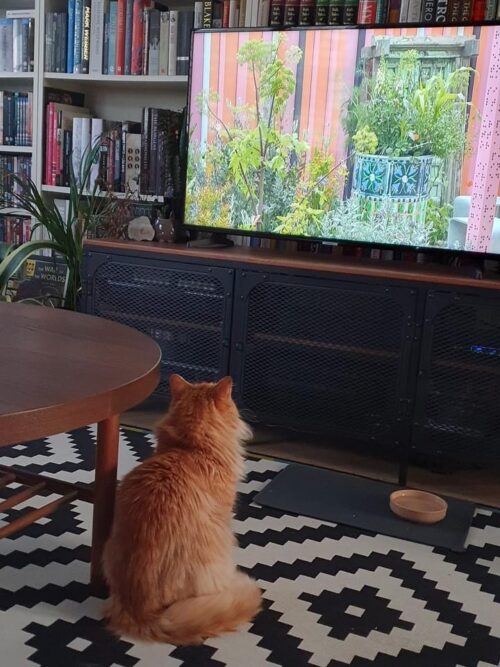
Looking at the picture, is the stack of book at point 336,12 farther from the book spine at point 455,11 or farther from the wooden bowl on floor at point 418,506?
the wooden bowl on floor at point 418,506

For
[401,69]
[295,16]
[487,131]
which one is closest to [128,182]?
[295,16]

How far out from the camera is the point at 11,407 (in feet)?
3.88

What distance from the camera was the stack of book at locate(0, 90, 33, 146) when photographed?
3.33 metres

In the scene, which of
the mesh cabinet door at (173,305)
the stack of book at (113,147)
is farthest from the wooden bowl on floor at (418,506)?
the stack of book at (113,147)

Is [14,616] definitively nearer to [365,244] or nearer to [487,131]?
[365,244]

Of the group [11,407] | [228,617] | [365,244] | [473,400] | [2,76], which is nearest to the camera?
[11,407]

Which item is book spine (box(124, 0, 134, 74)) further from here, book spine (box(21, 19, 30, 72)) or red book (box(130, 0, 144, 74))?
book spine (box(21, 19, 30, 72))

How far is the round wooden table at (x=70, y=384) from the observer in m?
1.22

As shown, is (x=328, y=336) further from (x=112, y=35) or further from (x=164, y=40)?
(x=112, y=35)

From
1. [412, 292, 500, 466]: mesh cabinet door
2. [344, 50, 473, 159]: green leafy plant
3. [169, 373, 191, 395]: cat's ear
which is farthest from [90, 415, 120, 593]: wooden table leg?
[344, 50, 473, 159]: green leafy plant

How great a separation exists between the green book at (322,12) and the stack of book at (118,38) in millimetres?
503

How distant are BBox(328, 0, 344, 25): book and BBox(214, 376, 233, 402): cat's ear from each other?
161 centimetres

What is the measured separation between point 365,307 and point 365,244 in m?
0.28

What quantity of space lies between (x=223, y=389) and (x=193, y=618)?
46 cm
